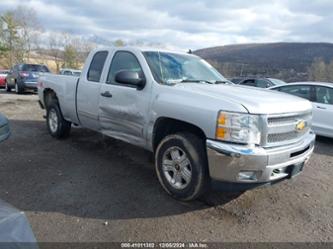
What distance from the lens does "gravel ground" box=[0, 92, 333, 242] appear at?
329 centimetres

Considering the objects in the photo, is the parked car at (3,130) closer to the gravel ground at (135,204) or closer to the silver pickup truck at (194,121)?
the gravel ground at (135,204)

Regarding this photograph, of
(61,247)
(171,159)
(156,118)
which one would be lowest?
(61,247)

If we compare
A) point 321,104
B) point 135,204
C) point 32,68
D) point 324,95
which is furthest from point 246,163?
point 32,68

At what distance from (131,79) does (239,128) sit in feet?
5.46

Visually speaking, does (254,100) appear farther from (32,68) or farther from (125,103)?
(32,68)

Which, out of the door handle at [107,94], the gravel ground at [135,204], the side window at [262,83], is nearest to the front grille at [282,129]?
the gravel ground at [135,204]

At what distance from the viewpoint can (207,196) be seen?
4.18 m

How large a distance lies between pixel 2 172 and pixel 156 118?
258 cm

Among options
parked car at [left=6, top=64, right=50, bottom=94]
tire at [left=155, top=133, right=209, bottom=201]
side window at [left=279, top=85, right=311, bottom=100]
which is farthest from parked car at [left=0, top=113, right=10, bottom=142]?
parked car at [left=6, top=64, right=50, bottom=94]

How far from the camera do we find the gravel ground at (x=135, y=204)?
3.29 m

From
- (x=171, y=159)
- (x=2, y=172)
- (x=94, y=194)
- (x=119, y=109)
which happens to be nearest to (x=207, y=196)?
(x=171, y=159)

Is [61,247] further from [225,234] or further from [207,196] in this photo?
[207,196]

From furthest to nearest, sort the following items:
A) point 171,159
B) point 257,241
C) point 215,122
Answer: point 171,159, point 215,122, point 257,241

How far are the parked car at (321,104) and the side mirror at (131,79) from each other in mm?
Answer: 5019
